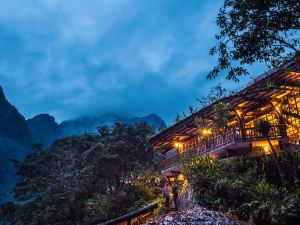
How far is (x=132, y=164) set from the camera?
36.3 m

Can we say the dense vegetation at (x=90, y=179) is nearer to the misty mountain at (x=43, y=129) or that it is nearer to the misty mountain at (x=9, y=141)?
the misty mountain at (x=9, y=141)

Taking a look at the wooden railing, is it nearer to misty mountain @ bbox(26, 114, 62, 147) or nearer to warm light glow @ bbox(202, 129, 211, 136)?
warm light glow @ bbox(202, 129, 211, 136)

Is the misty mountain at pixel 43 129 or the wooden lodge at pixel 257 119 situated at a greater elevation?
the misty mountain at pixel 43 129

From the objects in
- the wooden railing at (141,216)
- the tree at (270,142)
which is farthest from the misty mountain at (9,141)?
the tree at (270,142)

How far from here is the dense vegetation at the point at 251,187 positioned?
11445 millimetres

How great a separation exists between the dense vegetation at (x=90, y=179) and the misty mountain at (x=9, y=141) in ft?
177

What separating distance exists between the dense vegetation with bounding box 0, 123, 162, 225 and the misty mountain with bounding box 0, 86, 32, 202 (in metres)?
53.9

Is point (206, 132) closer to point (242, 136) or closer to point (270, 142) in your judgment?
point (242, 136)

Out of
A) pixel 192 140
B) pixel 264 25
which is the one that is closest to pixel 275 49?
pixel 264 25

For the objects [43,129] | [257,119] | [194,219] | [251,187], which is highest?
[43,129]

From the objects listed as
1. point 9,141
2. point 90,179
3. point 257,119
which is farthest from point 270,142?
point 9,141

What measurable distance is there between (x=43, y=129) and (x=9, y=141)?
3557cm

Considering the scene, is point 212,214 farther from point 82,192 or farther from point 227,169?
point 82,192

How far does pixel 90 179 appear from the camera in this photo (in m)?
35.6
